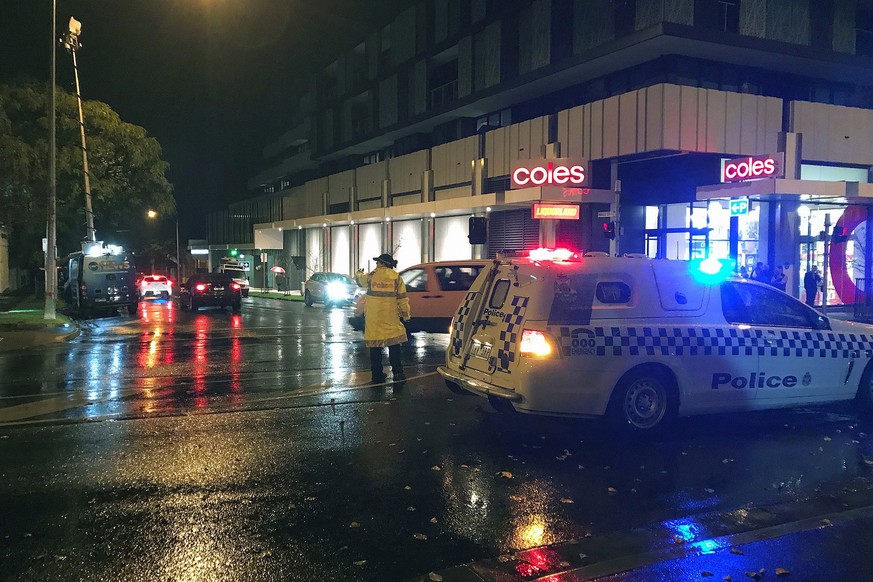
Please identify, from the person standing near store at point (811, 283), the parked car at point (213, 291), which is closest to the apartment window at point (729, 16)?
the person standing near store at point (811, 283)

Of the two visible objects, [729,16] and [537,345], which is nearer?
[537,345]

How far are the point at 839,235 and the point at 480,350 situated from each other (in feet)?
72.0

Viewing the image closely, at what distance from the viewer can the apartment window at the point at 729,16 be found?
2166cm

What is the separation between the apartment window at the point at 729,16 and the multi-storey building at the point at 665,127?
46 mm

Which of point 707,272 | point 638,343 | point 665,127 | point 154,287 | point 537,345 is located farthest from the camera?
point 154,287

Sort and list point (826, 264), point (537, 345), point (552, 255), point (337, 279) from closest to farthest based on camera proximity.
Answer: point (537, 345)
point (552, 255)
point (826, 264)
point (337, 279)

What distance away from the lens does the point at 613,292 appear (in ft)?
23.4

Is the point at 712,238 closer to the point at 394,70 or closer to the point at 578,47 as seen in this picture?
the point at 578,47

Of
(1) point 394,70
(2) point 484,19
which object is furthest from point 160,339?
(1) point 394,70

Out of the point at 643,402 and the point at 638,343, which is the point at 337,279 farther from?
the point at 638,343

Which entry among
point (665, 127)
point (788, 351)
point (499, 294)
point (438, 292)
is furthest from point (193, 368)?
point (665, 127)

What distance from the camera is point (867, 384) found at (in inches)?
325

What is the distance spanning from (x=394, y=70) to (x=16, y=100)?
732 inches

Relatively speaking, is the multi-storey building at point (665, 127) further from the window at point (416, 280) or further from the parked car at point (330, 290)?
the window at point (416, 280)
